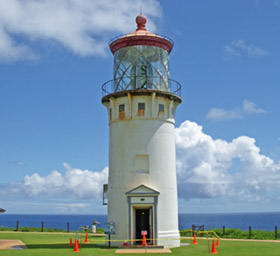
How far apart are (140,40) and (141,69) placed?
1.80m

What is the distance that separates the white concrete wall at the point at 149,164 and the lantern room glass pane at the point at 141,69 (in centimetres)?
88

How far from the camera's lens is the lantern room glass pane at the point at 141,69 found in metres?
27.1

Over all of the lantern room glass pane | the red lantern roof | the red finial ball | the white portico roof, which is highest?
the red finial ball

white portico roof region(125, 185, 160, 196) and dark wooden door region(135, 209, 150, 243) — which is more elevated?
white portico roof region(125, 185, 160, 196)

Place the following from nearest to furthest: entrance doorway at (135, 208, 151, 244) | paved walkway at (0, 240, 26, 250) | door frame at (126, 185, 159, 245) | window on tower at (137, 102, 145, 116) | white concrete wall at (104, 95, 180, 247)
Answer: paved walkway at (0, 240, 26, 250) < door frame at (126, 185, 159, 245) < white concrete wall at (104, 95, 180, 247) < entrance doorway at (135, 208, 151, 244) < window on tower at (137, 102, 145, 116)

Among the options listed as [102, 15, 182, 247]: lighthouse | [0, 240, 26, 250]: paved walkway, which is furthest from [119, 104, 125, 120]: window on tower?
[0, 240, 26, 250]: paved walkway

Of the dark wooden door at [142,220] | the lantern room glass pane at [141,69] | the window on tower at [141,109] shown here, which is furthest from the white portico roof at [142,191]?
the lantern room glass pane at [141,69]

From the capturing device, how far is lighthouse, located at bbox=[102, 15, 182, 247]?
25812 millimetres

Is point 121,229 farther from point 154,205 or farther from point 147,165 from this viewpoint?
point 147,165

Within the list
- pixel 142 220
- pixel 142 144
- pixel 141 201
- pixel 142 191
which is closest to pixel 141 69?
pixel 142 144

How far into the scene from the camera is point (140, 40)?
27141 mm

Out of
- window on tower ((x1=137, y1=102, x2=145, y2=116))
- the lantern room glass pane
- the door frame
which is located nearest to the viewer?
the door frame

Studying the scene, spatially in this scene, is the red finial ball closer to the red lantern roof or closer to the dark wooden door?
the red lantern roof

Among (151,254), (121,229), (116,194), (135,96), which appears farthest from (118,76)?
(151,254)
